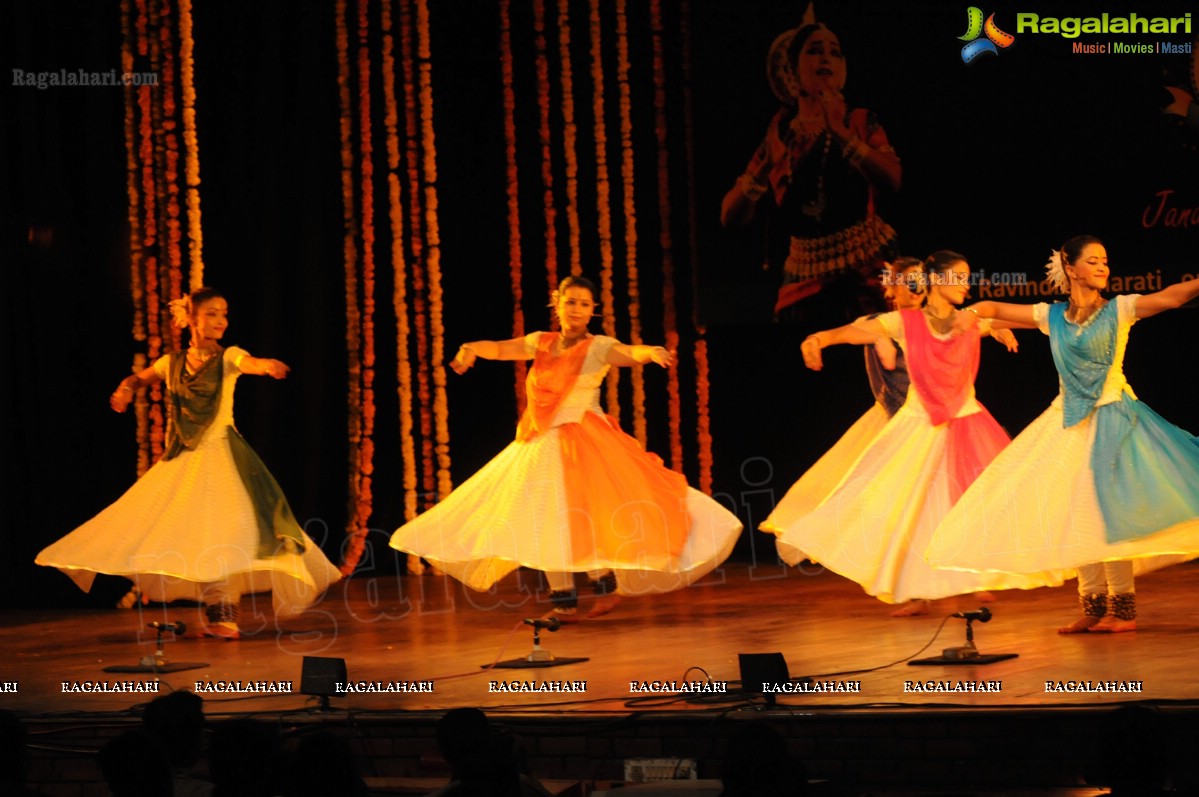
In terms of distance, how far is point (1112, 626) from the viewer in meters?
5.67

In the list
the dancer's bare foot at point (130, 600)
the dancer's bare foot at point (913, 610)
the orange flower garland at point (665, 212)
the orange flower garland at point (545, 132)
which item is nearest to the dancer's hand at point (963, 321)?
the dancer's bare foot at point (913, 610)

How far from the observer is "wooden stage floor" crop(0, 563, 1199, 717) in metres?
4.83

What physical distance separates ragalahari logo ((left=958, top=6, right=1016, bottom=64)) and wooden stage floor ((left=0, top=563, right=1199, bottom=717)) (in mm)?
2528

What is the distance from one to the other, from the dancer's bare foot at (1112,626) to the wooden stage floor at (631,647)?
6cm

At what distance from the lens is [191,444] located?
6.93 meters

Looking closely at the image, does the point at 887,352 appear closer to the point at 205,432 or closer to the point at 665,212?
the point at 665,212

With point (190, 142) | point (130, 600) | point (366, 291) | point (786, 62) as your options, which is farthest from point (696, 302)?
point (130, 600)

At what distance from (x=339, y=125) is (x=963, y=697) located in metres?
5.09

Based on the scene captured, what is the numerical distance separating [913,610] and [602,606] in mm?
1269

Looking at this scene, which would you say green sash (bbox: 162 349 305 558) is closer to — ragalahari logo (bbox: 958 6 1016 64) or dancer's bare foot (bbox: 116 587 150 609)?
dancer's bare foot (bbox: 116 587 150 609)

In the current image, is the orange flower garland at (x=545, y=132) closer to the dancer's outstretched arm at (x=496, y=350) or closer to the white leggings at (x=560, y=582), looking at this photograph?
→ the dancer's outstretched arm at (x=496, y=350)

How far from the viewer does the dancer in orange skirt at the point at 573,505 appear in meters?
6.64

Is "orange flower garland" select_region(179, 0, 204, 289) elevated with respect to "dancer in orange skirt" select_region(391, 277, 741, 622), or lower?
elevated

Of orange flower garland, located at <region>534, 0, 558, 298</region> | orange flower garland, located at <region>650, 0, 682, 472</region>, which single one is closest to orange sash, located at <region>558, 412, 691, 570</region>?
orange flower garland, located at <region>650, 0, 682, 472</region>
